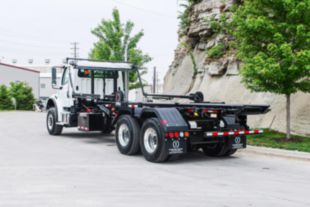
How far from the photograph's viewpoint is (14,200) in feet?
20.4

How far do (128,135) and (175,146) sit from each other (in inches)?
69.5

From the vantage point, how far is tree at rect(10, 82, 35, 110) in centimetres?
4575

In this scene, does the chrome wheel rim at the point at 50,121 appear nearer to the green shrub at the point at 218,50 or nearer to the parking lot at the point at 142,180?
the parking lot at the point at 142,180

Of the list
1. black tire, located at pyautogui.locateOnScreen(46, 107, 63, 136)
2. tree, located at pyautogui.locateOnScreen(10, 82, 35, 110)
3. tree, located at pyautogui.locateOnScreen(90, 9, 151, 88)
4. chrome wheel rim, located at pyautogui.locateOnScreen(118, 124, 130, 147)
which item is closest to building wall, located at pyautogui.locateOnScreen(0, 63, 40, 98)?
tree, located at pyautogui.locateOnScreen(10, 82, 35, 110)

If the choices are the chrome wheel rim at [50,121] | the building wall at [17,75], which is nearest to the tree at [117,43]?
the chrome wheel rim at [50,121]

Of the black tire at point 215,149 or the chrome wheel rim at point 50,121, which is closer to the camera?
the black tire at point 215,149

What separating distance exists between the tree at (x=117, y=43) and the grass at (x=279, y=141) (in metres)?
18.5

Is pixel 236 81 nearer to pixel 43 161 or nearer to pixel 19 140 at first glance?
pixel 19 140

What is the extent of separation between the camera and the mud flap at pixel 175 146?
9.42m

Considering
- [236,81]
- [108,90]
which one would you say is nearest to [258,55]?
[108,90]

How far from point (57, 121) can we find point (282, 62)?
8.27 metres

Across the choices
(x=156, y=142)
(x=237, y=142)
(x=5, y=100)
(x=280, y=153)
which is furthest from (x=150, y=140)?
(x=5, y=100)

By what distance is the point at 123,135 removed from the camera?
11.2 m

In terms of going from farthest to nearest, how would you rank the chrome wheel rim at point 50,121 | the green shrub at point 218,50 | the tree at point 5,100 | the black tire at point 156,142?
the tree at point 5,100, the green shrub at point 218,50, the chrome wheel rim at point 50,121, the black tire at point 156,142
